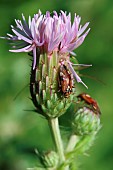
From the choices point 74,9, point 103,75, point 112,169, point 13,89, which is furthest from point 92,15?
point 112,169

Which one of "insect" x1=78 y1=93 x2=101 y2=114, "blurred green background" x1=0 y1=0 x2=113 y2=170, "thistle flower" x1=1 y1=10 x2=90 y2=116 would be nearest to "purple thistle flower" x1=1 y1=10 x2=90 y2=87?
"thistle flower" x1=1 y1=10 x2=90 y2=116

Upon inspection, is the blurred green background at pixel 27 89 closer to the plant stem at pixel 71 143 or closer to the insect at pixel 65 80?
the plant stem at pixel 71 143

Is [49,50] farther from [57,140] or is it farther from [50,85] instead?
[57,140]

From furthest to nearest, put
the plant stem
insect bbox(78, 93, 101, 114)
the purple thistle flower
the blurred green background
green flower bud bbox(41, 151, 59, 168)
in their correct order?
the blurred green background
insect bbox(78, 93, 101, 114)
the plant stem
green flower bud bbox(41, 151, 59, 168)
the purple thistle flower

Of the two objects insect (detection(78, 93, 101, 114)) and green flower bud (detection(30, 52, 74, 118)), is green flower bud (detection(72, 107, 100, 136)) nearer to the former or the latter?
insect (detection(78, 93, 101, 114))

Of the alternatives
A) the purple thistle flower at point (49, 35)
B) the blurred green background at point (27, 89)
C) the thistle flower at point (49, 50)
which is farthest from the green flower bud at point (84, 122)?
the blurred green background at point (27, 89)

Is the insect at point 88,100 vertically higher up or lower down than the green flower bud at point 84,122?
higher up

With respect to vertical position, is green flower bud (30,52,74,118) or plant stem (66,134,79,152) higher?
green flower bud (30,52,74,118)

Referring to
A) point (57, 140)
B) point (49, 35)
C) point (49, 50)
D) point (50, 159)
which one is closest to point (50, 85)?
point (49, 50)
